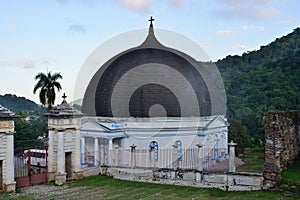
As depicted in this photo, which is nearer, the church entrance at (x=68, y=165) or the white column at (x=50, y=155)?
the white column at (x=50, y=155)

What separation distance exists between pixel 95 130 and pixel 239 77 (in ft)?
109

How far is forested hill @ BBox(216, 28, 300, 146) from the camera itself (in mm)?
44500

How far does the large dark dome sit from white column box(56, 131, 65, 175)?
7259 millimetres

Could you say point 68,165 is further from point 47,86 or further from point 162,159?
point 47,86

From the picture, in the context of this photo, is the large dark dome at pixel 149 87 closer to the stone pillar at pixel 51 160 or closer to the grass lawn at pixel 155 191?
the stone pillar at pixel 51 160

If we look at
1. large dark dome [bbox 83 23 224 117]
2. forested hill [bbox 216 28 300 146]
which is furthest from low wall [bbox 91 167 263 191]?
forested hill [bbox 216 28 300 146]

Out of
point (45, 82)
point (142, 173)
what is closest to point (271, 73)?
point (45, 82)

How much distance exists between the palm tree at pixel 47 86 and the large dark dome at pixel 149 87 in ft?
22.0

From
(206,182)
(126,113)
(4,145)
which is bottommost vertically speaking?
(206,182)

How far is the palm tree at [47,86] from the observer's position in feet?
113

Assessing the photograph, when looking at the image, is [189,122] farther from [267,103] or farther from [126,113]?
[267,103]

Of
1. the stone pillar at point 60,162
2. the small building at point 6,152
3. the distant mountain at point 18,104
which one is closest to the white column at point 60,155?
the stone pillar at point 60,162

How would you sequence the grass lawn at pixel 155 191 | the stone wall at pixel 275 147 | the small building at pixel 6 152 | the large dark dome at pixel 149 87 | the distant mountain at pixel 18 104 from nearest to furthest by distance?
the grass lawn at pixel 155 191 → the stone wall at pixel 275 147 → the small building at pixel 6 152 → the large dark dome at pixel 149 87 → the distant mountain at pixel 18 104

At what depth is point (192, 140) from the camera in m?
26.4
